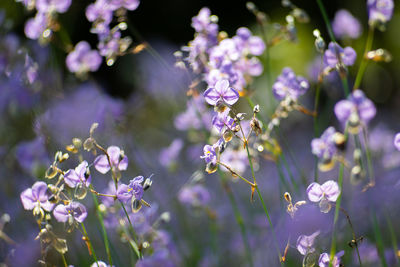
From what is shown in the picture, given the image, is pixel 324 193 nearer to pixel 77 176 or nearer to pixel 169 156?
pixel 77 176

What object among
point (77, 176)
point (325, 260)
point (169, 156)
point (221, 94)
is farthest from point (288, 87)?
point (169, 156)

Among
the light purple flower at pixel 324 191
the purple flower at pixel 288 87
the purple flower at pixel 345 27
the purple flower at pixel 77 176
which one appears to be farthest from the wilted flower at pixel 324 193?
the purple flower at pixel 345 27

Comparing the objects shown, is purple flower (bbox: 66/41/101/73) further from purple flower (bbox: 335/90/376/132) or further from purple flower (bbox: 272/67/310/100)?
purple flower (bbox: 335/90/376/132)

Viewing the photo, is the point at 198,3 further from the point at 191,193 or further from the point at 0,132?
the point at 191,193

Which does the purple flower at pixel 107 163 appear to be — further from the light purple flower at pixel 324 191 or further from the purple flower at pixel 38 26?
the purple flower at pixel 38 26

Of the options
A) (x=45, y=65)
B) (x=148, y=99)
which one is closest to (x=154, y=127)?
(x=148, y=99)
